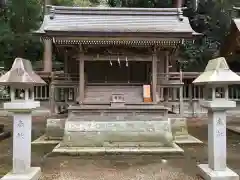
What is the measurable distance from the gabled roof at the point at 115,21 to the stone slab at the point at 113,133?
3.72 metres

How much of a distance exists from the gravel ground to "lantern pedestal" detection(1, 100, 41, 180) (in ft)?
2.63

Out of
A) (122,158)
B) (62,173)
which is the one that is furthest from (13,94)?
(122,158)

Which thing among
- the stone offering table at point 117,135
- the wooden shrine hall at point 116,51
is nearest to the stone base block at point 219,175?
the stone offering table at point 117,135

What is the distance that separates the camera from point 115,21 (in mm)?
14664

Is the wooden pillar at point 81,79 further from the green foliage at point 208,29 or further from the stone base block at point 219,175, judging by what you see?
the green foliage at point 208,29

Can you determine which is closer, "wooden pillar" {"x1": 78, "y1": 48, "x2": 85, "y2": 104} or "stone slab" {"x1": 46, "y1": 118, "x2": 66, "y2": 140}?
"wooden pillar" {"x1": 78, "y1": 48, "x2": 85, "y2": 104}

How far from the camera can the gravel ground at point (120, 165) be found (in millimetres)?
8617

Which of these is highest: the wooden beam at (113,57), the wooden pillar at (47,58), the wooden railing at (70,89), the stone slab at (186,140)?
the wooden pillar at (47,58)

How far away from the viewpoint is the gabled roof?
13430 mm

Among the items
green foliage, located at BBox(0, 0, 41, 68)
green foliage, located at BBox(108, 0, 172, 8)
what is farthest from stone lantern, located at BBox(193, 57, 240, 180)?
green foliage, located at BBox(108, 0, 172, 8)

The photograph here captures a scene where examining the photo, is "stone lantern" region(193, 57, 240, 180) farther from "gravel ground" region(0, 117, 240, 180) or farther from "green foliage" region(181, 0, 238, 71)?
"green foliage" region(181, 0, 238, 71)

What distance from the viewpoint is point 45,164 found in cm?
1009

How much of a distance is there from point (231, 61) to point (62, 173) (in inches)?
749

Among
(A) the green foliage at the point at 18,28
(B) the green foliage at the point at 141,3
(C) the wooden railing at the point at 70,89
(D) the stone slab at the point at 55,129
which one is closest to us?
(D) the stone slab at the point at 55,129
